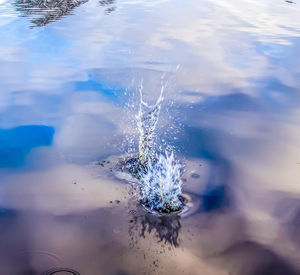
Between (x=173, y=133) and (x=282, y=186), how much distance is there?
1556 mm

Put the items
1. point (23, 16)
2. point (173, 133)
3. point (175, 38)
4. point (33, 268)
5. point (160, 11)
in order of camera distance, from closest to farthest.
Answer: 1. point (33, 268)
2. point (173, 133)
3. point (175, 38)
4. point (23, 16)
5. point (160, 11)

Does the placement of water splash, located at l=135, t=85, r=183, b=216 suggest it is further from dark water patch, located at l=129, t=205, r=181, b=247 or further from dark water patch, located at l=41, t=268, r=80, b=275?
dark water patch, located at l=41, t=268, r=80, b=275

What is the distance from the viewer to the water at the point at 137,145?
10.8 feet

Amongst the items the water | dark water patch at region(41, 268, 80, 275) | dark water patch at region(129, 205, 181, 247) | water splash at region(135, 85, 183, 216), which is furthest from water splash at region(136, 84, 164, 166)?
dark water patch at region(41, 268, 80, 275)

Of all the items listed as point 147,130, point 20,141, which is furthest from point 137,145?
point 20,141

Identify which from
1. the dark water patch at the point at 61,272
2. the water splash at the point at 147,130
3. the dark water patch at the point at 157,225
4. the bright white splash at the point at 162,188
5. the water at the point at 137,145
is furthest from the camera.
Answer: the water splash at the point at 147,130

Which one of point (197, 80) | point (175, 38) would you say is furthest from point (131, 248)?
point (175, 38)

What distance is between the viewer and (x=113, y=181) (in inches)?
161

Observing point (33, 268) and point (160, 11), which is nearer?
point (33, 268)

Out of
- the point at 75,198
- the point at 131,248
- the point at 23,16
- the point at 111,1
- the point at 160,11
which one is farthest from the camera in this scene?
the point at 111,1

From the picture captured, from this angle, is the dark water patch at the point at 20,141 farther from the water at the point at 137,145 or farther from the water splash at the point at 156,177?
the water splash at the point at 156,177

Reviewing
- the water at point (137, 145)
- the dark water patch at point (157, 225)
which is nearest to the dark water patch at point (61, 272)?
the water at point (137, 145)

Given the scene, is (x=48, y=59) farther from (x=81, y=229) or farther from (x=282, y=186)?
(x=282, y=186)

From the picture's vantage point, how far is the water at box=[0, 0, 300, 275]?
3.30 meters
